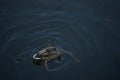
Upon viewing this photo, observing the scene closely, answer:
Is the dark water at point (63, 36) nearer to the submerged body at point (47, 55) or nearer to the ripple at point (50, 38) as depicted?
the ripple at point (50, 38)

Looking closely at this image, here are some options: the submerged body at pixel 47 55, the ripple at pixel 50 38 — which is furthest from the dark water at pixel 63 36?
the submerged body at pixel 47 55

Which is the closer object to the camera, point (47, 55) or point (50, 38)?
point (47, 55)

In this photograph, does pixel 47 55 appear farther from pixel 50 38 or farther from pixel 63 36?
pixel 63 36

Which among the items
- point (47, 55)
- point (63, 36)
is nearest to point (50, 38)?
point (63, 36)

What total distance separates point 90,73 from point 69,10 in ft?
11.0

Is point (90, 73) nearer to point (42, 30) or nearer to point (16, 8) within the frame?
point (42, 30)

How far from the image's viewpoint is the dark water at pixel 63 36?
9156 mm

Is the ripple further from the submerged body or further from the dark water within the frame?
the submerged body

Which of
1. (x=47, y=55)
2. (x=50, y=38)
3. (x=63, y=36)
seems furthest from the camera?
(x=63, y=36)

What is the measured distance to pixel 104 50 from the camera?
9.98m

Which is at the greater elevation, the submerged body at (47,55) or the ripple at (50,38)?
the ripple at (50,38)

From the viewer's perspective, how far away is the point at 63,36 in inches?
405

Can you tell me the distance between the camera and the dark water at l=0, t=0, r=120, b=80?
916 cm

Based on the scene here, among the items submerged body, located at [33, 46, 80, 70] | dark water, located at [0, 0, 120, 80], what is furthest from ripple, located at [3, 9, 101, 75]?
submerged body, located at [33, 46, 80, 70]
